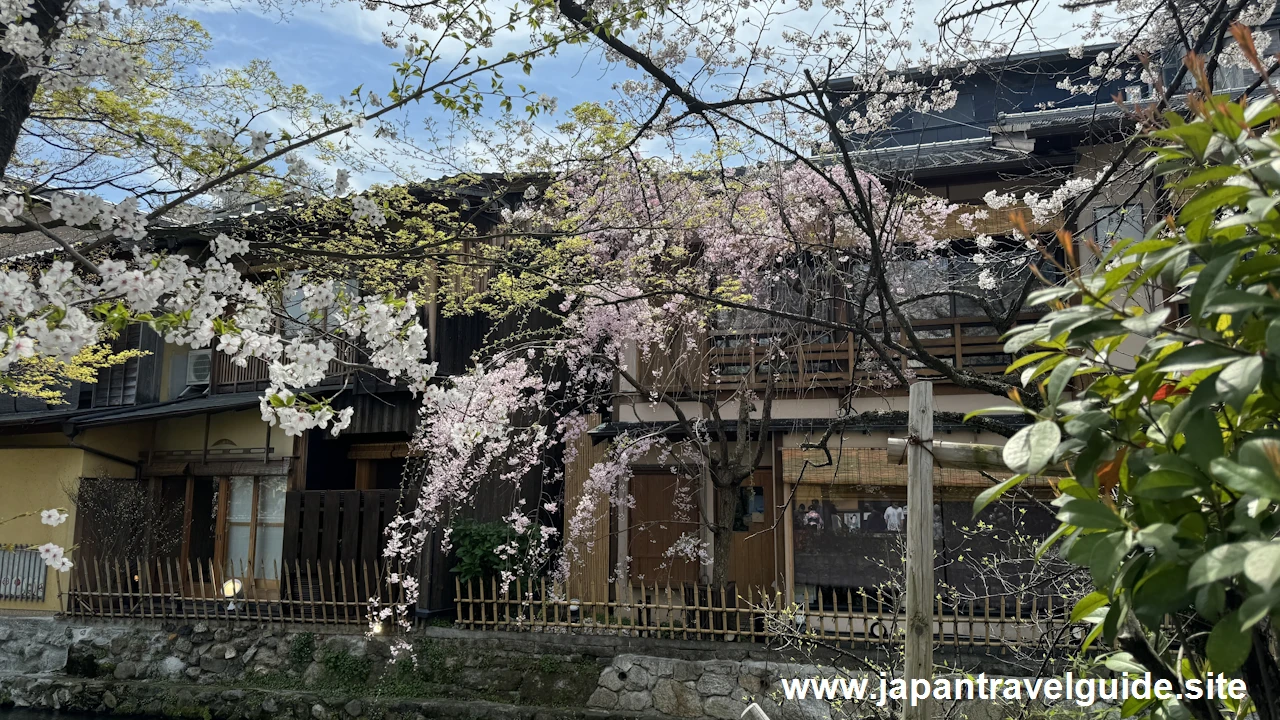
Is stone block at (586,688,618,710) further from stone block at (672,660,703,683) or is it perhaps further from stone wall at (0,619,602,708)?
stone block at (672,660,703,683)

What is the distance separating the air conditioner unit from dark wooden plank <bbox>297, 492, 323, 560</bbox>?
4201 millimetres

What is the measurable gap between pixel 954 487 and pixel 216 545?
11.7 m

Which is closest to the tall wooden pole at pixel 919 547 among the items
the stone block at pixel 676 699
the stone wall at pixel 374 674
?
the stone wall at pixel 374 674

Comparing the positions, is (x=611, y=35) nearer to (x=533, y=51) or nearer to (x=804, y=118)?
(x=533, y=51)

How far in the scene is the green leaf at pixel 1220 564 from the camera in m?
1.05

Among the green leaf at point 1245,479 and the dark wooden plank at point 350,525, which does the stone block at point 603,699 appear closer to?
the dark wooden plank at point 350,525

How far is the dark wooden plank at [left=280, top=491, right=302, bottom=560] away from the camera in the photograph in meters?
12.1

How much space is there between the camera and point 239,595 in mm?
12172

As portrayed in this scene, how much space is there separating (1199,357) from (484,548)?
32.5 feet

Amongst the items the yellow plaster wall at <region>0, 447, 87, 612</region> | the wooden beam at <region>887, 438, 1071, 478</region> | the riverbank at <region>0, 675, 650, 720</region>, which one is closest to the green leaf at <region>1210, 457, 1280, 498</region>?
the wooden beam at <region>887, 438, 1071, 478</region>

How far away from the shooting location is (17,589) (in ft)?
41.9

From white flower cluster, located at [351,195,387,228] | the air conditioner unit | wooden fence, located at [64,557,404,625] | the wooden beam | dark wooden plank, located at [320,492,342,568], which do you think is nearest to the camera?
the wooden beam

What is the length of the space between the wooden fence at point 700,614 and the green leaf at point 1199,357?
7323 mm

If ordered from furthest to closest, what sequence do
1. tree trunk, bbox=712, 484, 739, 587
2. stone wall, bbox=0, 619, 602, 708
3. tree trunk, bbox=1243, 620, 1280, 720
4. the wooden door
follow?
the wooden door < stone wall, bbox=0, 619, 602, 708 < tree trunk, bbox=712, 484, 739, 587 < tree trunk, bbox=1243, 620, 1280, 720
